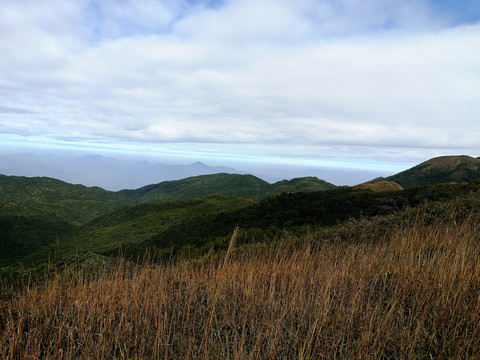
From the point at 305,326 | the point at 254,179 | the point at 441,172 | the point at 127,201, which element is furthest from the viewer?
the point at 254,179

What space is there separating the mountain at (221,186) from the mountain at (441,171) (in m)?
25.1

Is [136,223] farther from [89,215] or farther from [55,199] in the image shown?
[55,199]

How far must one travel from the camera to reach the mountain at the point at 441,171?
6378cm

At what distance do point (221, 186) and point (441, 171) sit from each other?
69.6m

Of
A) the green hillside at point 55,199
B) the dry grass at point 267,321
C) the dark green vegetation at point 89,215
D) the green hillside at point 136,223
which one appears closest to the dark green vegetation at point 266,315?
the dry grass at point 267,321

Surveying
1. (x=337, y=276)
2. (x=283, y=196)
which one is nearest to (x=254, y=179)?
(x=283, y=196)

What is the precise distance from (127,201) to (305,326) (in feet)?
305

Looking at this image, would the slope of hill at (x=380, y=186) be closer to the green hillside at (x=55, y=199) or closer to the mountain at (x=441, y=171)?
the mountain at (x=441, y=171)

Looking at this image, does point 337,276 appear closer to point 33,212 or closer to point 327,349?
point 327,349

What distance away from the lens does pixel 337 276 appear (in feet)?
13.5

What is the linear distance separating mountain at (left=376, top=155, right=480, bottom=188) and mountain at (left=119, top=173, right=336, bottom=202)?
25.1 metres

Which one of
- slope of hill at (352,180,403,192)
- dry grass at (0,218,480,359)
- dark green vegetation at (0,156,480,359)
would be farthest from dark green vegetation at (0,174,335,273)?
slope of hill at (352,180,403,192)

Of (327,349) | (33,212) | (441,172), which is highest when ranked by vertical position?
(441,172)

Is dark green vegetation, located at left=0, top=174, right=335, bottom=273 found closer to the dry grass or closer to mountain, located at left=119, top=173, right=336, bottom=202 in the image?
mountain, located at left=119, top=173, right=336, bottom=202
